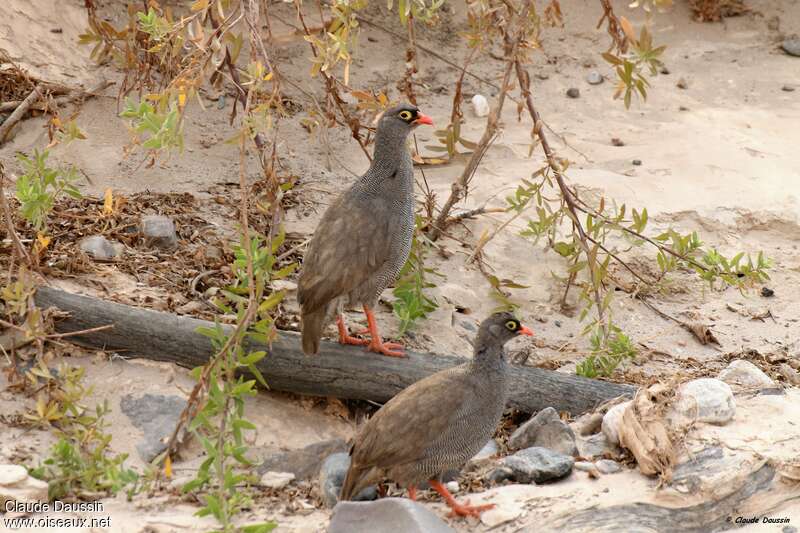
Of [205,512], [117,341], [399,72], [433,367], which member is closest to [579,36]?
[399,72]

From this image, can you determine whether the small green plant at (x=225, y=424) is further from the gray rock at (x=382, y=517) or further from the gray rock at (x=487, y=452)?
the gray rock at (x=487, y=452)

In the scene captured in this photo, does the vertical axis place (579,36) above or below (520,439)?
above

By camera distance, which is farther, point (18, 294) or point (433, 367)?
Answer: point (433, 367)

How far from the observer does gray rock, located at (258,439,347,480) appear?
19.0ft

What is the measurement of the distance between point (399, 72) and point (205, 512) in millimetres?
6257

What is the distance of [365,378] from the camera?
6.29m

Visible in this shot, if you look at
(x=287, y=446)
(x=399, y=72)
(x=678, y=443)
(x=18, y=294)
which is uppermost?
(x=399, y=72)

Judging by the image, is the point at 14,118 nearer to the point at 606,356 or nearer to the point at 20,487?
the point at 20,487

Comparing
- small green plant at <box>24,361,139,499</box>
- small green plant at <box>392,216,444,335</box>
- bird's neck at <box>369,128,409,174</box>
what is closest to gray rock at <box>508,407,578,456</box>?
small green plant at <box>392,216,444,335</box>

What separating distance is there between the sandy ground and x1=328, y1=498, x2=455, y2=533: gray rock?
0.33 meters

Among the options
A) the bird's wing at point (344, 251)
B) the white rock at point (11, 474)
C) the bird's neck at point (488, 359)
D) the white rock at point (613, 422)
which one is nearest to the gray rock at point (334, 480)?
the bird's neck at point (488, 359)

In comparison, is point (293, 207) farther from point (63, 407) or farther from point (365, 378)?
point (63, 407)

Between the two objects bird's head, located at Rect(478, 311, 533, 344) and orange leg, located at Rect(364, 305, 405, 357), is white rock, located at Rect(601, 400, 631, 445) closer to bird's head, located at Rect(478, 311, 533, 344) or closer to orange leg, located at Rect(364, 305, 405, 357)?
bird's head, located at Rect(478, 311, 533, 344)

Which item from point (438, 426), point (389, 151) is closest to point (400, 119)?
point (389, 151)
